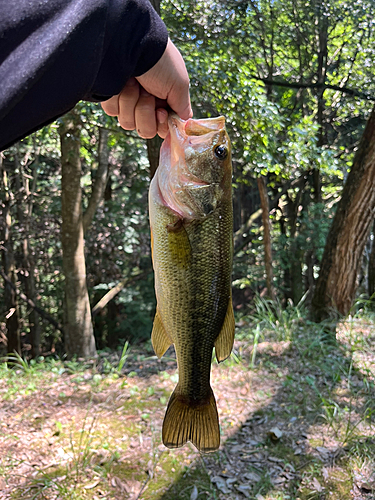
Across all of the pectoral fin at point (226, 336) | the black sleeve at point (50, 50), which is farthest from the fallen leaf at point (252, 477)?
the black sleeve at point (50, 50)

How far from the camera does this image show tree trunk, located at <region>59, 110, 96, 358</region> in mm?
5762

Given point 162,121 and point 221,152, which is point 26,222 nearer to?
point 162,121

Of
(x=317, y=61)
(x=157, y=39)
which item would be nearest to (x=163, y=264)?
(x=157, y=39)

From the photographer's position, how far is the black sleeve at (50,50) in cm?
77

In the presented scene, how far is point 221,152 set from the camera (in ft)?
5.09

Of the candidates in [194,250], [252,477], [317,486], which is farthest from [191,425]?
[317,486]

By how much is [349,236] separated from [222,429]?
11.0 feet

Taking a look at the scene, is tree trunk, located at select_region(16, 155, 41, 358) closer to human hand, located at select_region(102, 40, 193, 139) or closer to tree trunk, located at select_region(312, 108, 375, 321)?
tree trunk, located at select_region(312, 108, 375, 321)

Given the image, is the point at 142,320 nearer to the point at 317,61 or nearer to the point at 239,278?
the point at 239,278

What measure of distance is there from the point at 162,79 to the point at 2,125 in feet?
2.29

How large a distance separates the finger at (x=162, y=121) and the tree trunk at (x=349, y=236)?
469cm

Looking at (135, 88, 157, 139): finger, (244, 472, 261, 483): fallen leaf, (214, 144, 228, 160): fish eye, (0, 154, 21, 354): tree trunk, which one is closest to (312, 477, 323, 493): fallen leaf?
→ (244, 472, 261, 483): fallen leaf

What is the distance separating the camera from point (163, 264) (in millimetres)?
1559

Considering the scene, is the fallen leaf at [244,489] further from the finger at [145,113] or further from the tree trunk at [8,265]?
the tree trunk at [8,265]
